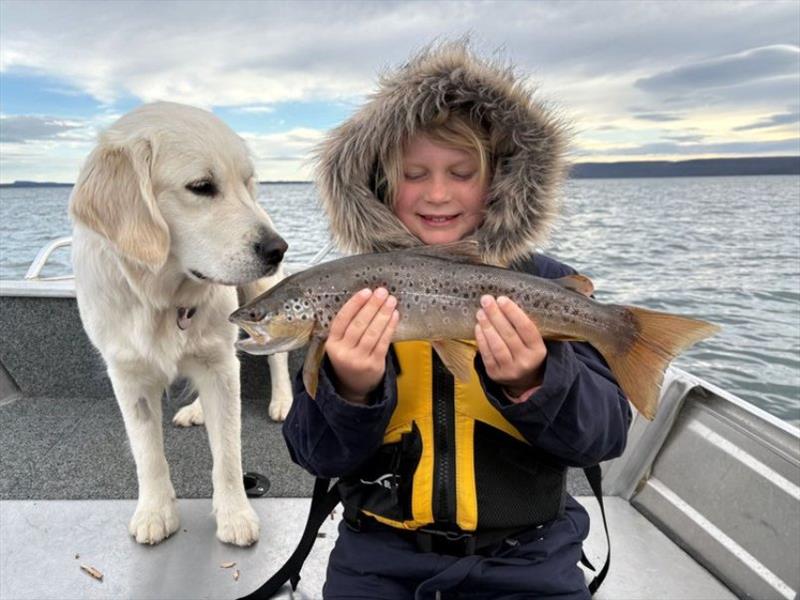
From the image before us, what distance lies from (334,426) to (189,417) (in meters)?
2.76

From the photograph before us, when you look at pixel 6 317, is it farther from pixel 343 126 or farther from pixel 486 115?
pixel 486 115

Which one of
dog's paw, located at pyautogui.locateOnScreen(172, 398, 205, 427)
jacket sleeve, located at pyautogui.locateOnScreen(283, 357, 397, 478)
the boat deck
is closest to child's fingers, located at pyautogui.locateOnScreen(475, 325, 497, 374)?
jacket sleeve, located at pyautogui.locateOnScreen(283, 357, 397, 478)

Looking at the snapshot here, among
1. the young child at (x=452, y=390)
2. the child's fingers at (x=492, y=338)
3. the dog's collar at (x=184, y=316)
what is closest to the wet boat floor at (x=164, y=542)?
the young child at (x=452, y=390)

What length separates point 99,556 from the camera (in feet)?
9.66

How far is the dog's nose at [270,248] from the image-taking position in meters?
2.46

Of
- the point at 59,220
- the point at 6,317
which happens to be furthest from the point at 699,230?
the point at 59,220

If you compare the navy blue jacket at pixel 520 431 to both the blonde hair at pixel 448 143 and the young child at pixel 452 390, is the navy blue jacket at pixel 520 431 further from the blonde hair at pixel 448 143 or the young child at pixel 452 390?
the blonde hair at pixel 448 143

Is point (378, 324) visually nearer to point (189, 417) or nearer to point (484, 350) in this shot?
point (484, 350)

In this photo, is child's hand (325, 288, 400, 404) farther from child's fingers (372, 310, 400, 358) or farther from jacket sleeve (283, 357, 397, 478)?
jacket sleeve (283, 357, 397, 478)

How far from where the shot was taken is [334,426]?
1.95m

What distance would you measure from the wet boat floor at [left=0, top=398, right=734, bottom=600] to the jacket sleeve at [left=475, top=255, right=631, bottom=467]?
1.13 m

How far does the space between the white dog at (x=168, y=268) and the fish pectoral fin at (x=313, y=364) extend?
78cm

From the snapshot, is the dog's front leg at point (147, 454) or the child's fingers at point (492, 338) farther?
the dog's front leg at point (147, 454)

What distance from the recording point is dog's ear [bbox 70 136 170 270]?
8.09 ft
